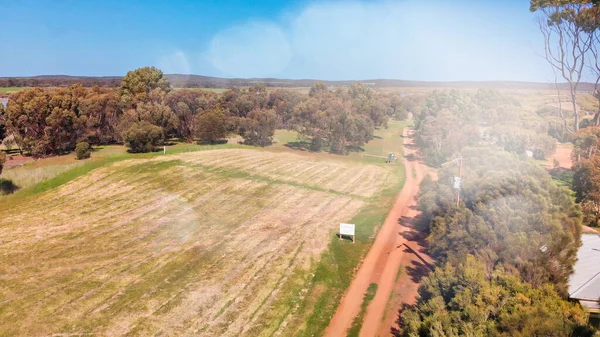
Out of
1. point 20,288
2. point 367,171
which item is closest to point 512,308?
point 20,288

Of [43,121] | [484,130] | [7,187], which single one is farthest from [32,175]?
[484,130]

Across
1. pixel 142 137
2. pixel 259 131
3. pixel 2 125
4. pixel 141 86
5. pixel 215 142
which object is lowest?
pixel 215 142

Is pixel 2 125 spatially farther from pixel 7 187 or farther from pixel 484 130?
pixel 484 130

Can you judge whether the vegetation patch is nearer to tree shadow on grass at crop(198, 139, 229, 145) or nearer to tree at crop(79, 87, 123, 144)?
tree shadow on grass at crop(198, 139, 229, 145)

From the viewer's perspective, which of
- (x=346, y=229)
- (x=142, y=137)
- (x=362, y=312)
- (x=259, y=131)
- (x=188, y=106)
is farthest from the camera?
(x=188, y=106)

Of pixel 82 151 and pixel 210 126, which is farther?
pixel 210 126

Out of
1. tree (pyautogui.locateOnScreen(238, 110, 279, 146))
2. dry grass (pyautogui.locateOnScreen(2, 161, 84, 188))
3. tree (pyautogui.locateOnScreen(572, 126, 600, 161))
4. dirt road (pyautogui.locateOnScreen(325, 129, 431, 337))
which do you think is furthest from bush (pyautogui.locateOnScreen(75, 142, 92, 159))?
tree (pyautogui.locateOnScreen(572, 126, 600, 161))
